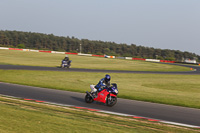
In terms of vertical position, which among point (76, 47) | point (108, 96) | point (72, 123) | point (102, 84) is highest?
point (76, 47)

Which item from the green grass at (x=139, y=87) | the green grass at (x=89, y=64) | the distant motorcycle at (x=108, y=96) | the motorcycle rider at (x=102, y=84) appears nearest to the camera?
the distant motorcycle at (x=108, y=96)

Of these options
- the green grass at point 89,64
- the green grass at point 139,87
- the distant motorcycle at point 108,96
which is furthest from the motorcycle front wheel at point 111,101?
the green grass at point 89,64

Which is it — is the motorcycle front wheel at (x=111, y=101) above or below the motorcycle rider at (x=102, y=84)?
below

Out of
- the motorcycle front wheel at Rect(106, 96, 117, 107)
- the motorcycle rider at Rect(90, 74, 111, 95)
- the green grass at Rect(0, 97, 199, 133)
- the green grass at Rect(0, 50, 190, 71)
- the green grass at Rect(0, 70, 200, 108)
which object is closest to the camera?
the green grass at Rect(0, 97, 199, 133)

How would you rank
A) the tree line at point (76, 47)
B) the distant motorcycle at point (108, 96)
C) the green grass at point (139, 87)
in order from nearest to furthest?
the distant motorcycle at point (108, 96) < the green grass at point (139, 87) < the tree line at point (76, 47)

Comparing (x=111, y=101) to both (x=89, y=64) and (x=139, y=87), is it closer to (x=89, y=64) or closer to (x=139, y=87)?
(x=139, y=87)

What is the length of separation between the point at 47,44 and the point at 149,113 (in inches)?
6367

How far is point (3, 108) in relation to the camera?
32.3 ft

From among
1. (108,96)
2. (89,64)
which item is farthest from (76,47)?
(108,96)

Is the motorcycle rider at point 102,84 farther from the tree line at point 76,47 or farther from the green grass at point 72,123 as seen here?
the tree line at point 76,47

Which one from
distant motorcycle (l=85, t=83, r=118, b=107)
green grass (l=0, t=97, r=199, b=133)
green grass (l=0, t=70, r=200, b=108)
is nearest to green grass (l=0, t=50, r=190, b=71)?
green grass (l=0, t=70, r=200, b=108)

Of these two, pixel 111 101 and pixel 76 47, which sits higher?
pixel 76 47

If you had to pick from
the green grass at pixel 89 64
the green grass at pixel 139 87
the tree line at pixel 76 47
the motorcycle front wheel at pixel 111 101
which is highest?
the tree line at pixel 76 47

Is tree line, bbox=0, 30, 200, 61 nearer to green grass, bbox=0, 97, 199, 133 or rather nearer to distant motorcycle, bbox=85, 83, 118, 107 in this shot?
distant motorcycle, bbox=85, 83, 118, 107
